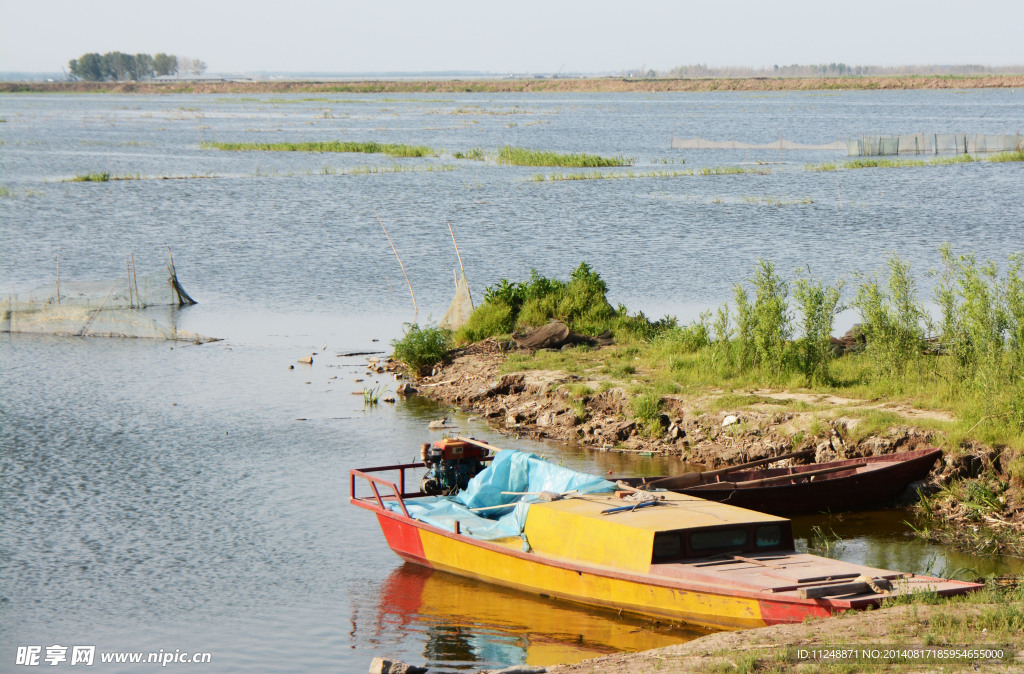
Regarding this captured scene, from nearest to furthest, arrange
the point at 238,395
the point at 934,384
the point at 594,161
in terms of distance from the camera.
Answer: the point at 934,384 < the point at 238,395 < the point at 594,161

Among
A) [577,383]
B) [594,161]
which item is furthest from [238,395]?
[594,161]

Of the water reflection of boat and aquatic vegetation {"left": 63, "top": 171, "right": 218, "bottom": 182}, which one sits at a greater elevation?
aquatic vegetation {"left": 63, "top": 171, "right": 218, "bottom": 182}

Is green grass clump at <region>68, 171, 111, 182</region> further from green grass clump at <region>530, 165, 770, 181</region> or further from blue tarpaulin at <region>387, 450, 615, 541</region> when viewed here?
blue tarpaulin at <region>387, 450, 615, 541</region>

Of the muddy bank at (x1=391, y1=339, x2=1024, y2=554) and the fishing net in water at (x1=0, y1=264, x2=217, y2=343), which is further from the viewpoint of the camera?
the fishing net in water at (x1=0, y1=264, x2=217, y2=343)

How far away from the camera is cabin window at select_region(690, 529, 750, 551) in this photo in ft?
40.7

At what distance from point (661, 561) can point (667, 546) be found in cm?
18

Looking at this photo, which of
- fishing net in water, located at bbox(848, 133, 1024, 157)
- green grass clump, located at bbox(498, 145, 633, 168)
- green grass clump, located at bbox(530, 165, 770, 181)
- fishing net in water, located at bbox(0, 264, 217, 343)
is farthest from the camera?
fishing net in water, located at bbox(848, 133, 1024, 157)

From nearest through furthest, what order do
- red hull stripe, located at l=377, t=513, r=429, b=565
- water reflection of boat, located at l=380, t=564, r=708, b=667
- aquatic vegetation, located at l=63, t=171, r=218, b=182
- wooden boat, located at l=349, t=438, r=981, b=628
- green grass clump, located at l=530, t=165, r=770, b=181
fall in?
wooden boat, located at l=349, t=438, r=981, b=628 → water reflection of boat, located at l=380, t=564, r=708, b=667 → red hull stripe, located at l=377, t=513, r=429, b=565 → green grass clump, located at l=530, t=165, r=770, b=181 → aquatic vegetation, located at l=63, t=171, r=218, b=182

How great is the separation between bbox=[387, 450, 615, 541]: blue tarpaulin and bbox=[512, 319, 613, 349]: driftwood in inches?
333

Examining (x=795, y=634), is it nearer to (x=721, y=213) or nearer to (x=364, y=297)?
(x=364, y=297)

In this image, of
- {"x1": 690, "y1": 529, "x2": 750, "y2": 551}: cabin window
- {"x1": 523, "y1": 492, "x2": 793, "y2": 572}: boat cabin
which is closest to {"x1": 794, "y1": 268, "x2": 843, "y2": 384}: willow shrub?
{"x1": 523, "y1": 492, "x2": 793, "y2": 572}: boat cabin

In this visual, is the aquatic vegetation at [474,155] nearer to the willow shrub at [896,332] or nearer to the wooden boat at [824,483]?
the willow shrub at [896,332]

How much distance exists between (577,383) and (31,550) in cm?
990

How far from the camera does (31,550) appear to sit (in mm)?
15297
